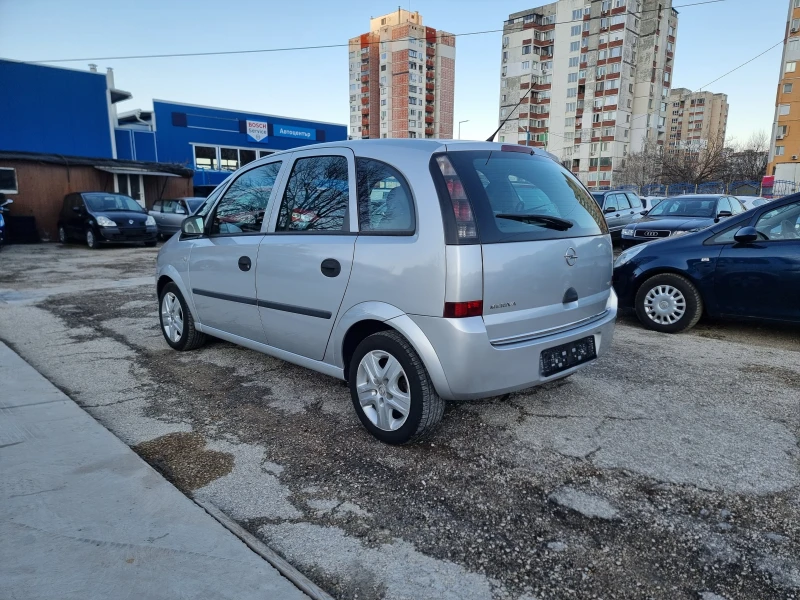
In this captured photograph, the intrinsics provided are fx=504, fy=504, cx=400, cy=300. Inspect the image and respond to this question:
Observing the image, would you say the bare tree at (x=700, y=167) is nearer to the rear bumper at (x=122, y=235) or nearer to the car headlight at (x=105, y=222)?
the rear bumper at (x=122, y=235)

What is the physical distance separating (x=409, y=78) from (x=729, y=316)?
326 feet

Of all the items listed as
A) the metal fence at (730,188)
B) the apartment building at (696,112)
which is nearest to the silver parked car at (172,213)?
the metal fence at (730,188)

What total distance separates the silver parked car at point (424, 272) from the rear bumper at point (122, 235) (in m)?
12.9

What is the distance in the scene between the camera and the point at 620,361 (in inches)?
181

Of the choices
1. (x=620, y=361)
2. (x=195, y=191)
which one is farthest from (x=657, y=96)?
(x=620, y=361)

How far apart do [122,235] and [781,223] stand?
15362mm

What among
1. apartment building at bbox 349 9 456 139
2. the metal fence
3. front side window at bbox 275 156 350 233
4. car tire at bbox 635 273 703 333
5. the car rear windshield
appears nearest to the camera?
the car rear windshield

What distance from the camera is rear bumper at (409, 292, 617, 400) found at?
2.60 meters

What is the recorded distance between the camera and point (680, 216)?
10.7 metres

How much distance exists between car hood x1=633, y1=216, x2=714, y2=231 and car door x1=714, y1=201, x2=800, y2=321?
474 cm

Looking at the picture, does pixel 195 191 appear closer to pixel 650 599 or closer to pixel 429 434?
pixel 429 434

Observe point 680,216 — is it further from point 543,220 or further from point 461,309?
point 461,309

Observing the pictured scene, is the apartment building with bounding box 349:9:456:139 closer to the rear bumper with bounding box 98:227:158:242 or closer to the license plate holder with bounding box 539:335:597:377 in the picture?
the rear bumper with bounding box 98:227:158:242

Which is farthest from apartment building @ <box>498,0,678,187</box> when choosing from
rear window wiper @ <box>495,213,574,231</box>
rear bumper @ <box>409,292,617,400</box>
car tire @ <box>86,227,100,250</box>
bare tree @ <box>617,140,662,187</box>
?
rear bumper @ <box>409,292,617,400</box>
